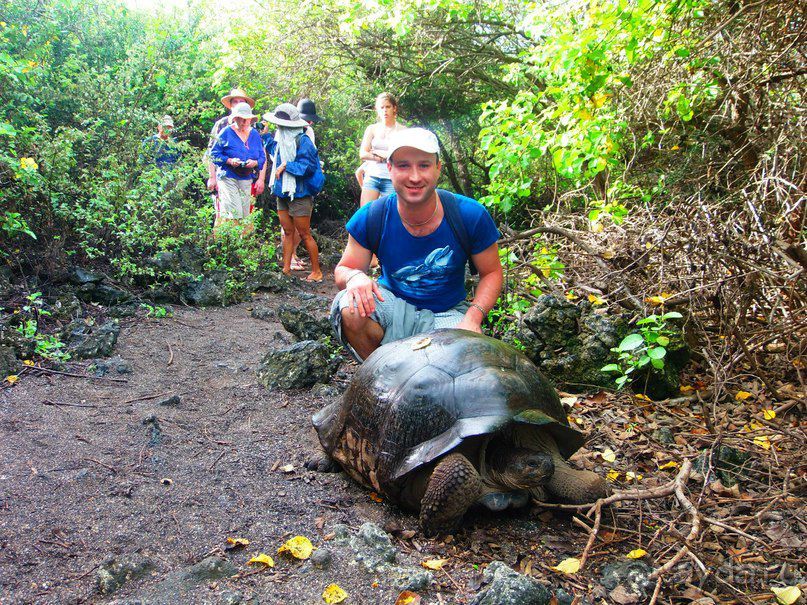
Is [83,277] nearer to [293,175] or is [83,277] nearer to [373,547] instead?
[293,175]

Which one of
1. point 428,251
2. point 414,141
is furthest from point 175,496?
point 414,141

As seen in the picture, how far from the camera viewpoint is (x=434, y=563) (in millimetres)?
2254

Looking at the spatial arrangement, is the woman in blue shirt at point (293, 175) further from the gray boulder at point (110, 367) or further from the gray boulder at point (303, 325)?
the gray boulder at point (110, 367)

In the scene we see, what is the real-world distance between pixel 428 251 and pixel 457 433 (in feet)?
4.18

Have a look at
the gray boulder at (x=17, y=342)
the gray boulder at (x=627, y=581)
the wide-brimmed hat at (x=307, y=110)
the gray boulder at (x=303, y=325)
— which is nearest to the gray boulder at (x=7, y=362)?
the gray boulder at (x=17, y=342)

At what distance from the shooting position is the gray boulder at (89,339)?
4.22m

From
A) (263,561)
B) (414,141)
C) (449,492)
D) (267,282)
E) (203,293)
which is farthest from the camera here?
(267,282)

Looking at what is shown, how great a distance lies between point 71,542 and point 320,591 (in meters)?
0.99

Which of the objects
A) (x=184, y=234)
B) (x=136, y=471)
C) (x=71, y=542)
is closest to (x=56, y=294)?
(x=184, y=234)

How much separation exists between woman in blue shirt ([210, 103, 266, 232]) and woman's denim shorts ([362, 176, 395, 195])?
1628 mm

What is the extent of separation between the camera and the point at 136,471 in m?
2.86

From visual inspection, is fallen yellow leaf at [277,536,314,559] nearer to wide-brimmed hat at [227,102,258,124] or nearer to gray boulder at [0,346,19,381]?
gray boulder at [0,346,19,381]

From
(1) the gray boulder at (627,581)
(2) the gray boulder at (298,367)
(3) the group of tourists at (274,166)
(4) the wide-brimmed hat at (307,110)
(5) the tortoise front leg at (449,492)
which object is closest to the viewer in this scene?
(1) the gray boulder at (627,581)

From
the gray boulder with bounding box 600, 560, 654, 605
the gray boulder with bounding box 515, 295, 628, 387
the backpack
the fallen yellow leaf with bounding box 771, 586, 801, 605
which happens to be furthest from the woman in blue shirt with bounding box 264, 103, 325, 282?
the fallen yellow leaf with bounding box 771, 586, 801, 605
